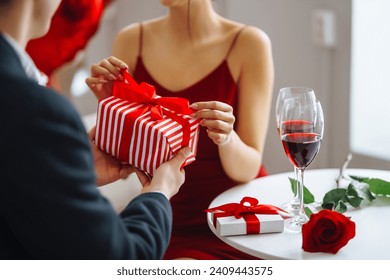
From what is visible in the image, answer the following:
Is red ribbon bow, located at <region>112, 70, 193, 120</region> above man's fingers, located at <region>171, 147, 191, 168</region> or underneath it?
above

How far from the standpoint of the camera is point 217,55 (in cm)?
186

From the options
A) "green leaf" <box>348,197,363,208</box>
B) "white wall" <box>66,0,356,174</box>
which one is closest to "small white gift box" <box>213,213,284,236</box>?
"green leaf" <box>348,197,363,208</box>

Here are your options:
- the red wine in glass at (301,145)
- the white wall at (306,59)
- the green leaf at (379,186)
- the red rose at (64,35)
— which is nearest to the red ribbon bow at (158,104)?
the red wine in glass at (301,145)

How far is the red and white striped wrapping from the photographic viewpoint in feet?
4.12

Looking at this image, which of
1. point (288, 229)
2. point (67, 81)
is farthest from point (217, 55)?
point (67, 81)

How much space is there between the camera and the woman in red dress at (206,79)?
1.74 m

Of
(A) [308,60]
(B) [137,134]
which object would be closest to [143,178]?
(B) [137,134]

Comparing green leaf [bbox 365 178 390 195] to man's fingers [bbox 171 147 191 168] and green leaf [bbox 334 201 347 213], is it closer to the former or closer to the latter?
green leaf [bbox 334 201 347 213]

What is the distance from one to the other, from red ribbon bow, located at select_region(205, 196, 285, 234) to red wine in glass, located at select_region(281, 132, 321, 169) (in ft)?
0.40

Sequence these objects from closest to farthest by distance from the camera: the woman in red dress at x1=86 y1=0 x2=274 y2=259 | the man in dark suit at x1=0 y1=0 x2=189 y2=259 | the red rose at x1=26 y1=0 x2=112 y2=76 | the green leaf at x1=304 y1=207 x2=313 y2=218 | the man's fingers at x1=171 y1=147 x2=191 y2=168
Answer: the man in dark suit at x1=0 y1=0 x2=189 y2=259 → the man's fingers at x1=171 y1=147 x2=191 y2=168 → the green leaf at x1=304 y1=207 x2=313 y2=218 → the woman in red dress at x1=86 y1=0 x2=274 y2=259 → the red rose at x1=26 y1=0 x2=112 y2=76

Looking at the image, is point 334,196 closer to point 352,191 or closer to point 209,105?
point 352,191

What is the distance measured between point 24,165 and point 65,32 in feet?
6.06

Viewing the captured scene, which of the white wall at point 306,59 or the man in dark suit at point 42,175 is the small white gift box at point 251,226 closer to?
the man in dark suit at point 42,175
